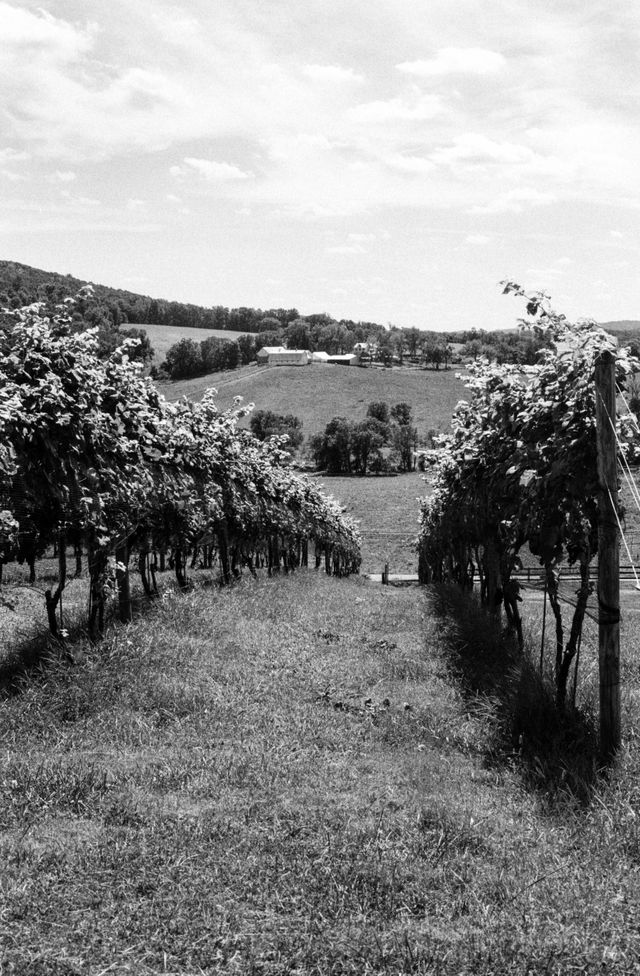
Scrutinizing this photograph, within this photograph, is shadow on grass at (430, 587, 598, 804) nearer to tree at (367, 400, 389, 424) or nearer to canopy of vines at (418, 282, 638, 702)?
canopy of vines at (418, 282, 638, 702)

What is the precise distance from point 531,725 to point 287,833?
2543 mm

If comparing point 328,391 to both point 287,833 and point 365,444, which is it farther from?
point 287,833

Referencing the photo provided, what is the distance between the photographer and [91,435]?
7.11 m

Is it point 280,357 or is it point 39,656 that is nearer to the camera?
point 39,656

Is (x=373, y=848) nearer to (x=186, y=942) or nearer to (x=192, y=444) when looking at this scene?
(x=186, y=942)

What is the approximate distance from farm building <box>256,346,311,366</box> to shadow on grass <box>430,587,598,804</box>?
132066 millimetres

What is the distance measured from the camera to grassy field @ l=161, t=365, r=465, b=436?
10581cm

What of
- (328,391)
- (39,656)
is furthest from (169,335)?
(39,656)

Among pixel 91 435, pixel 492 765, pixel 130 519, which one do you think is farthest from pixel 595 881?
pixel 130 519

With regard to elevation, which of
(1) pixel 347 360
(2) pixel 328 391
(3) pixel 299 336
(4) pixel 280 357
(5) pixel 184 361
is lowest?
(2) pixel 328 391

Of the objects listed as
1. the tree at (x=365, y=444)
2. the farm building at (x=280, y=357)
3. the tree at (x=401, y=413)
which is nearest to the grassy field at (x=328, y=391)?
the tree at (x=401, y=413)

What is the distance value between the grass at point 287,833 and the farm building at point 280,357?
134090 mm

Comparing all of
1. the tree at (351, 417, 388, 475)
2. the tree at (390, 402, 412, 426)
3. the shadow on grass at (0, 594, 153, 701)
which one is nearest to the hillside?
the tree at (390, 402, 412, 426)

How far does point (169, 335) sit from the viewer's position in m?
154
